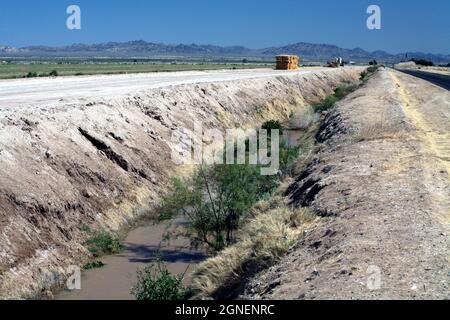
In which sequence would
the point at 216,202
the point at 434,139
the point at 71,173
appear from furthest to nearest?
the point at 434,139
the point at 71,173
the point at 216,202

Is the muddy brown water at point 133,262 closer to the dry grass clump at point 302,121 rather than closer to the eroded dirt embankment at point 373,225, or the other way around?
the eroded dirt embankment at point 373,225

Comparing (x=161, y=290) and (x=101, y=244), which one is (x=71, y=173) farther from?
(x=161, y=290)

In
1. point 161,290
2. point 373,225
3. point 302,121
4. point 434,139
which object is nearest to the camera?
point 373,225

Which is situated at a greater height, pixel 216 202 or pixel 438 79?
pixel 438 79

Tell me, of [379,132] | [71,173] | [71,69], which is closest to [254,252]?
[71,173]

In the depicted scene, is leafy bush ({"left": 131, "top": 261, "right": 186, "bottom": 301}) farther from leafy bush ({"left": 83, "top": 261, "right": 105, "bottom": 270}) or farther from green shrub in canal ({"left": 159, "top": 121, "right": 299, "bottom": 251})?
green shrub in canal ({"left": 159, "top": 121, "right": 299, "bottom": 251})

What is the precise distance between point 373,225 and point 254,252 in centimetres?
233

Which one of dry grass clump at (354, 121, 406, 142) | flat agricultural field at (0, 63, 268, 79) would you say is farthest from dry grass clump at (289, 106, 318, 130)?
flat agricultural field at (0, 63, 268, 79)

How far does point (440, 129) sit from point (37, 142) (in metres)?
14.8

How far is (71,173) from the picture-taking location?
62.3 ft

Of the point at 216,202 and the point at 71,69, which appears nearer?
the point at 216,202
